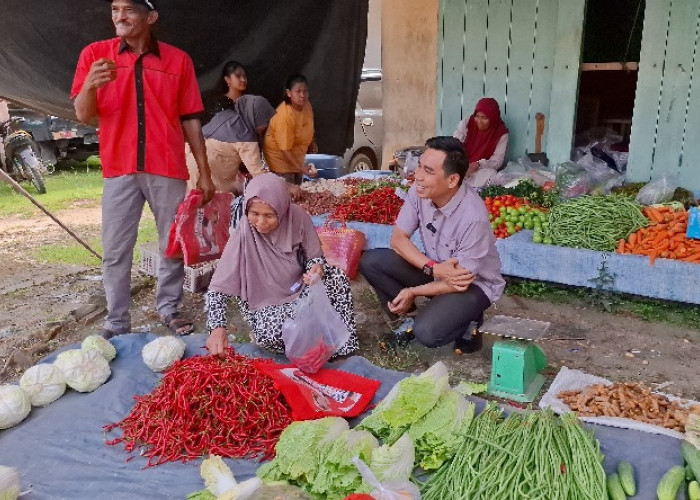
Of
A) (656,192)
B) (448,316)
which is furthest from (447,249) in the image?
(656,192)

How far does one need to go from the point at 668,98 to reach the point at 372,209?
2971mm

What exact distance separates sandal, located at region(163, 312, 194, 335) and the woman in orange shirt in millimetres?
1941

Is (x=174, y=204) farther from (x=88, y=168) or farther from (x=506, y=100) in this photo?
(x=88, y=168)

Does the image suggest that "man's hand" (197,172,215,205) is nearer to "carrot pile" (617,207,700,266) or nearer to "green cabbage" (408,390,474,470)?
"green cabbage" (408,390,474,470)

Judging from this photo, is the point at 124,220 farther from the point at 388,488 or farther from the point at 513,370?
the point at 388,488

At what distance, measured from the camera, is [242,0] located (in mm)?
4574

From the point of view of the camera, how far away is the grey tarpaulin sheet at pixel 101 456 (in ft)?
7.79

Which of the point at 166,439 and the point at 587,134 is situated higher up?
the point at 587,134

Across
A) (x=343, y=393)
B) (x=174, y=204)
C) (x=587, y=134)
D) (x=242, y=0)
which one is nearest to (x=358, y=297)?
(x=174, y=204)

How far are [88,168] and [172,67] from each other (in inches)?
406

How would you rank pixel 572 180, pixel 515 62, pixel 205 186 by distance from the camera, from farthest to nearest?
pixel 515 62 < pixel 572 180 < pixel 205 186

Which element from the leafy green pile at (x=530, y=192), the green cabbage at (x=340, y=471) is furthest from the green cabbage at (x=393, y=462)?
the leafy green pile at (x=530, y=192)

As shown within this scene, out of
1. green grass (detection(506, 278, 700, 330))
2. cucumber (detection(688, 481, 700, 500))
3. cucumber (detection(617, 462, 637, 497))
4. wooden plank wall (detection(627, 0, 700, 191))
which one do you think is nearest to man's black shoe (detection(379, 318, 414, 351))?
green grass (detection(506, 278, 700, 330))

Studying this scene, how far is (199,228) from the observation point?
13.9 feet
